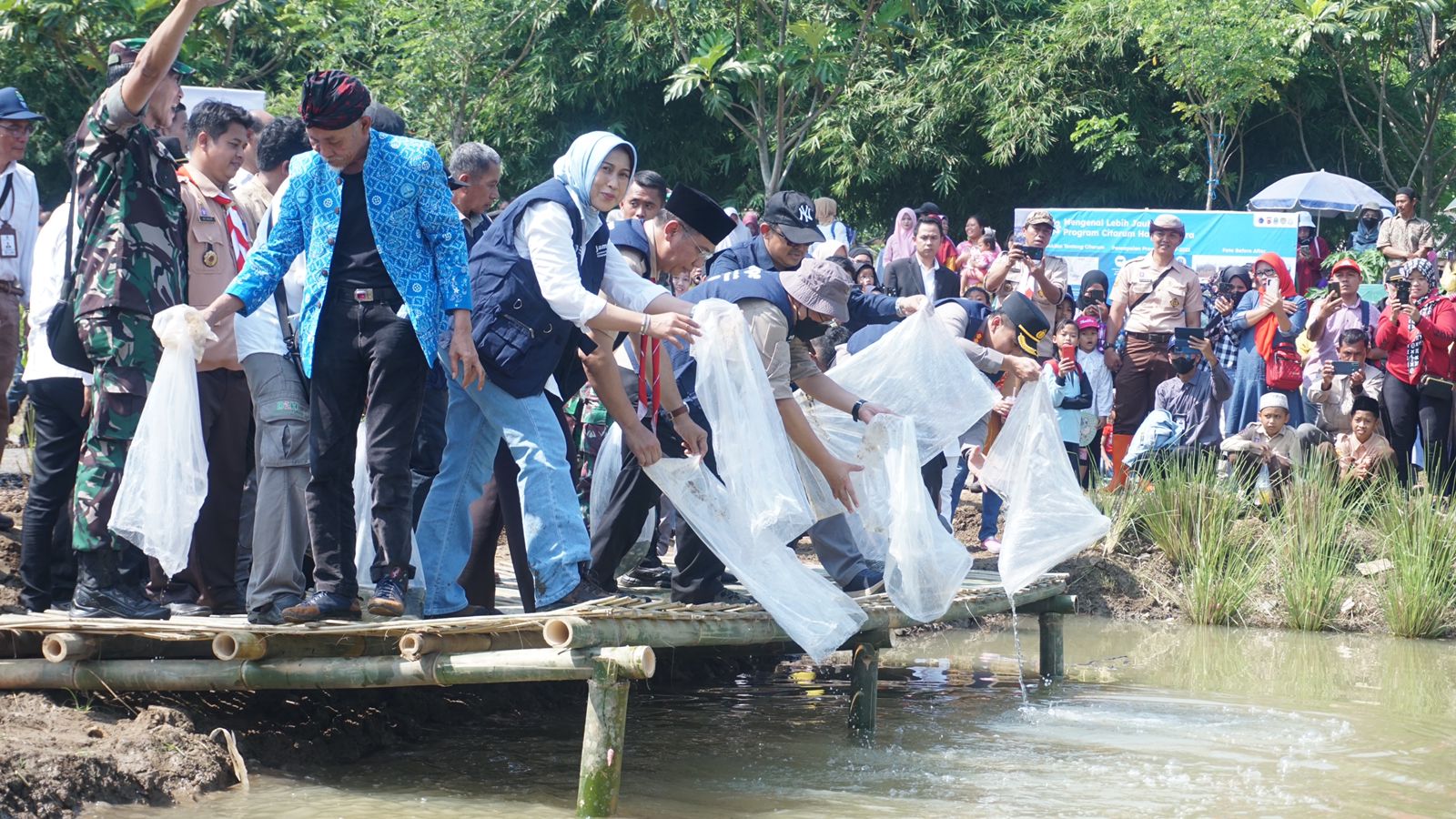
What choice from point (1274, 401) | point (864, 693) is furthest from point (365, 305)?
point (1274, 401)

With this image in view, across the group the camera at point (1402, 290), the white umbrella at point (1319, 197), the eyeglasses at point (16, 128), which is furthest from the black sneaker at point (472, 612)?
the white umbrella at point (1319, 197)

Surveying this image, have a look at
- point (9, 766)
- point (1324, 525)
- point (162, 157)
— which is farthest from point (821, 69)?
point (9, 766)

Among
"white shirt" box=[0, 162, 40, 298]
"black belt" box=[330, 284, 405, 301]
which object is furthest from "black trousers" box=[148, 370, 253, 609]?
"white shirt" box=[0, 162, 40, 298]

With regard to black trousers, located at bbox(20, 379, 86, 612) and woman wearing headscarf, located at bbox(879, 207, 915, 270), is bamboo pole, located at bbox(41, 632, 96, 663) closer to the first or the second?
black trousers, located at bbox(20, 379, 86, 612)

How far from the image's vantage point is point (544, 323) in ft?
17.0

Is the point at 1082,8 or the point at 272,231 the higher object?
the point at 1082,8

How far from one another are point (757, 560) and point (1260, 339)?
21.3 ft

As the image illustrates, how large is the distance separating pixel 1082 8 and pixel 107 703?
1724 cm

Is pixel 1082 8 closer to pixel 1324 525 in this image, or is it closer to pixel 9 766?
pixel 1324 525

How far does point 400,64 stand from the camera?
18109 millimetres

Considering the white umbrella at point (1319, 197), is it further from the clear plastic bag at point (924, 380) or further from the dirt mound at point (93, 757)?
the dirt mound at point (93, 757)

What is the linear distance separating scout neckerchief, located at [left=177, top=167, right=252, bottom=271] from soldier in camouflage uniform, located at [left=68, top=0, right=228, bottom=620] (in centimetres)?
38

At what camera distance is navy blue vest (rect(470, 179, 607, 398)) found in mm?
5137

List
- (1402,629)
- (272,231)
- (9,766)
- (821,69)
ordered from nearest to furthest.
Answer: (9,766), (272,231), (1402,629), (821,69)
